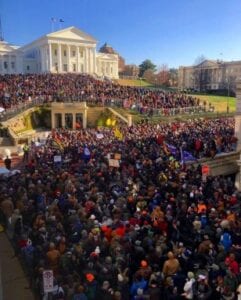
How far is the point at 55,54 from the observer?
259 feet

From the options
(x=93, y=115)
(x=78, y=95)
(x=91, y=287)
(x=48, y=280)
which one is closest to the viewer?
(x=48, y=280)

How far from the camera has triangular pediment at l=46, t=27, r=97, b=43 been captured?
76250mm

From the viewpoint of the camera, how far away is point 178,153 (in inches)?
939

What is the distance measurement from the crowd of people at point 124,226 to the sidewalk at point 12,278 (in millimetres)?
509

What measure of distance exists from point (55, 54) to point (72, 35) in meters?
5.15

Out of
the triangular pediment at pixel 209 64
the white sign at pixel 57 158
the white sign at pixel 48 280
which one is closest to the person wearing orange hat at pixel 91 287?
the white sign at pixel 48 280

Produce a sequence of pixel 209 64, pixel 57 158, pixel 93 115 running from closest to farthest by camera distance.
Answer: pixel 57 158
pixel 93 115
pixel 209 64

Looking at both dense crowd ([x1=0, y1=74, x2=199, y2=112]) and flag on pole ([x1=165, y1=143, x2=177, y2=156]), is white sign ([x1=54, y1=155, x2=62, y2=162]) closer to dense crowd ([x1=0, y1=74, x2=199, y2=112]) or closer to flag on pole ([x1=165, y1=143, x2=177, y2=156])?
flag on pole ([x1=165, y1=143, x2=177, y2=156])

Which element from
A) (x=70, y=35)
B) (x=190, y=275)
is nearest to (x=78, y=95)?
(x=190, y=275)

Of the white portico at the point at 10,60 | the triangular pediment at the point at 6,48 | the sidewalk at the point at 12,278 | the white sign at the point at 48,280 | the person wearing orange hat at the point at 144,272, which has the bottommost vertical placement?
the sidewalk at the point at 12,278

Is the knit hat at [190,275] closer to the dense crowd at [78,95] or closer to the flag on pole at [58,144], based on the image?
the flag on pole at [58,144]

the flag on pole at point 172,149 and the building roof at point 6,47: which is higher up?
the building roof at point 6,47

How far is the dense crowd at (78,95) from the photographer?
4147 cm

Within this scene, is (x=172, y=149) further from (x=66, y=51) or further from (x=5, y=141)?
(x=66, y=51)
